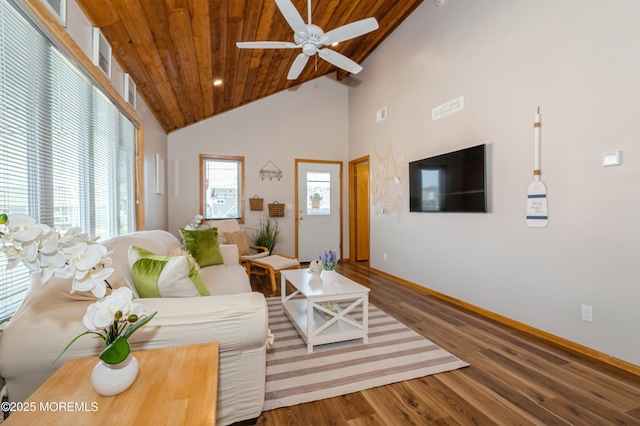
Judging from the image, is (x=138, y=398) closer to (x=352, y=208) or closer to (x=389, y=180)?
(x=389, y=180)

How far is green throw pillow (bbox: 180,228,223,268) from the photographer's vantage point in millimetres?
3363

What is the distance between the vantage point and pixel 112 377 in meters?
0.87

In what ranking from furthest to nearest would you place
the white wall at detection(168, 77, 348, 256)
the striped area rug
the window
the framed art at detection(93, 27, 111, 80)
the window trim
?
the window < the white wall at detection(168, 77, 348, 256) < the framed art at detection(93, 27, 111, 80) < the striped area rug < the window trim

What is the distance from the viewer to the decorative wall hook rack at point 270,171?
18.4 feet

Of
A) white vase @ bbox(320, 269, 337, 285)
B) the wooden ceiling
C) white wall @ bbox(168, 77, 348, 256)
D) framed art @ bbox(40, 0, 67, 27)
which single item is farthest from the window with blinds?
white wall @ bbox(168, 77, 348, 256)

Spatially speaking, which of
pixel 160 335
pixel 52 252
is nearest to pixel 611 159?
pixel 160 335

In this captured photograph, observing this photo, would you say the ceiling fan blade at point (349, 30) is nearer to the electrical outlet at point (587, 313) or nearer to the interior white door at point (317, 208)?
the electrical outlet at point (587, 313)

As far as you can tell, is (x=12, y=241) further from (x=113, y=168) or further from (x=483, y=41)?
(x=483, y=41)

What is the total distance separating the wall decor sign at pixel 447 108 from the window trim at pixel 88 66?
3.40m

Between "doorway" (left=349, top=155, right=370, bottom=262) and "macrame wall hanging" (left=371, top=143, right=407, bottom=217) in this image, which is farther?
"doorway" (left=349, top=155, right=370, bottom=262)

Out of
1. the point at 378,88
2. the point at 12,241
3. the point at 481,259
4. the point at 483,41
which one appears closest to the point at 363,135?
the point at 378,88

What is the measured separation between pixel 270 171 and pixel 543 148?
4.21 meters

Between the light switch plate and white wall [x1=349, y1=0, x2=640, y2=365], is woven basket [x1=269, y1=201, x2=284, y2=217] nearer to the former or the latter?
white wall [x1=349, y1=0, x2=640, y2=365]

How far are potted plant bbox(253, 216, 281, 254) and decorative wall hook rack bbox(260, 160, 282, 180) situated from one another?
78 centimetres
